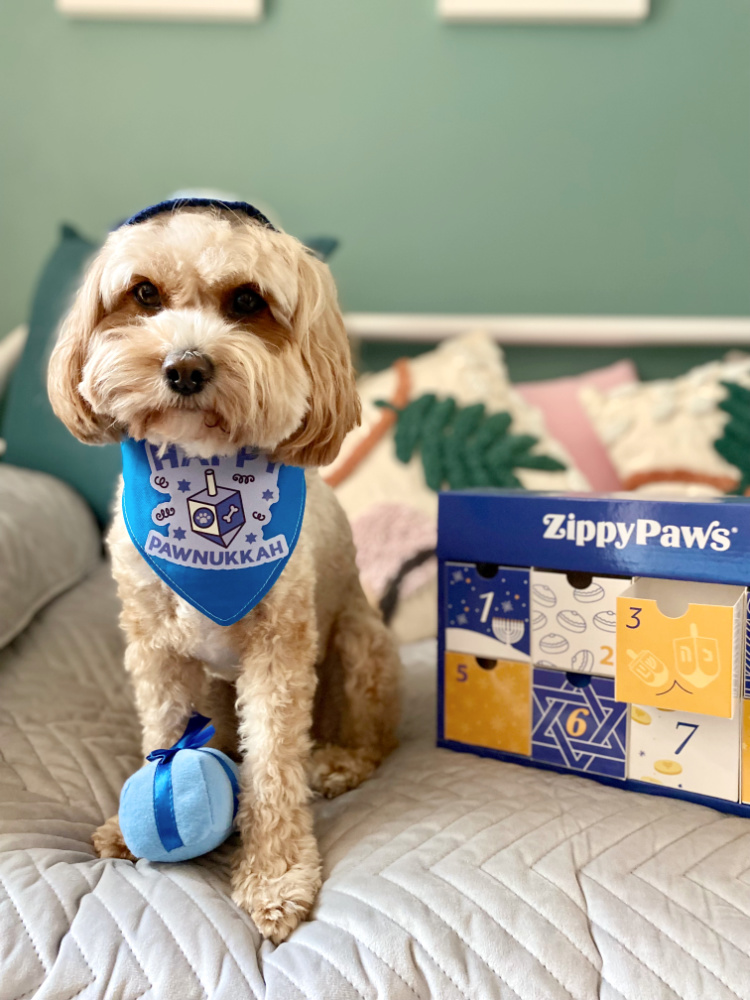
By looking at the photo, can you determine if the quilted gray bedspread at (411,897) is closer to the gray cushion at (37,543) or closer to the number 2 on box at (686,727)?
the number 2 on box at (686,727)

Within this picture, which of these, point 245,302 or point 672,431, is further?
point 672,431

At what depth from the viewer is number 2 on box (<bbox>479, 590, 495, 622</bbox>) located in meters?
1.16

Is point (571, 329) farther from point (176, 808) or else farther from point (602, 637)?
point (176, 808)

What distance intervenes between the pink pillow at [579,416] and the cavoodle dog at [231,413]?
918 millimetres

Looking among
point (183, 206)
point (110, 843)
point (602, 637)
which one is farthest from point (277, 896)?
point (183, 206)

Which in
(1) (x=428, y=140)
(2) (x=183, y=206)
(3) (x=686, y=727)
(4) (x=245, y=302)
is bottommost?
(3) (x=686, y=727)

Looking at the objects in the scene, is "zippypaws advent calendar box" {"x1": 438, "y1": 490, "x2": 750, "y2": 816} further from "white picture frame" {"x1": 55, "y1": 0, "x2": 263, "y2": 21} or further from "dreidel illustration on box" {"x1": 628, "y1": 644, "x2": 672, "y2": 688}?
"white picture frame" {"x1": 55, "y1": 0, "x2": 263, "y2": 21}

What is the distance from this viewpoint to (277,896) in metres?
0.85

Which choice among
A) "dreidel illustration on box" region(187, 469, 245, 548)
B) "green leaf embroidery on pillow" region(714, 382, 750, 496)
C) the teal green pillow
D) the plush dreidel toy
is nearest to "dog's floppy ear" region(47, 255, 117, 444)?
"dreidel illustration on box" region(187, 469, 245, 548)

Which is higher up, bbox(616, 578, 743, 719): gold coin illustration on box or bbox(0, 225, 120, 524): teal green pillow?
bbox(0, 225, 120, 524): teal green pillow

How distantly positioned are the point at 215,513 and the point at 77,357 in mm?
240

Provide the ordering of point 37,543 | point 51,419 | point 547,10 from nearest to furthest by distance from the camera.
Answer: point 37,543, point 51,419, point 547,10

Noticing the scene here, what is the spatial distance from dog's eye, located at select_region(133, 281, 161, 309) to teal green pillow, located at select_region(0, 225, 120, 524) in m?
0.85

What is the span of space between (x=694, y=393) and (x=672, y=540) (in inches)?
32.8
